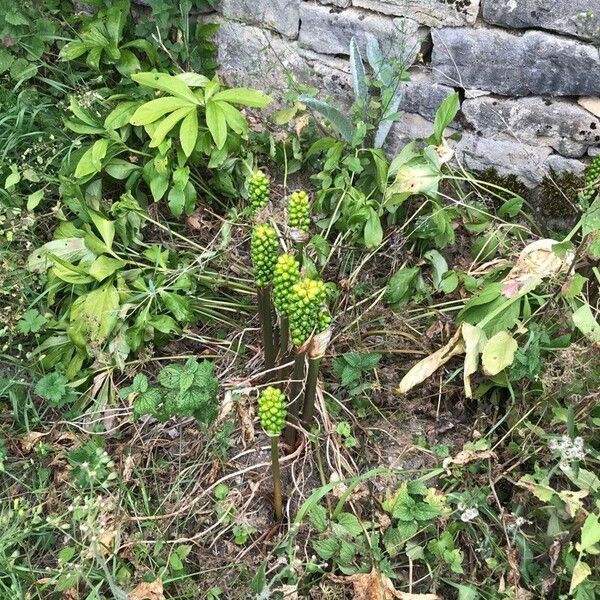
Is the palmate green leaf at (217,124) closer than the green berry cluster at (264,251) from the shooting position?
No

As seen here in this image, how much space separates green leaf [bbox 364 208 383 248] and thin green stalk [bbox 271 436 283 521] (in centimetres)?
84

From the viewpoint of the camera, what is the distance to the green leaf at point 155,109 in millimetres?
2402

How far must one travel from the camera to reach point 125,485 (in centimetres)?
212

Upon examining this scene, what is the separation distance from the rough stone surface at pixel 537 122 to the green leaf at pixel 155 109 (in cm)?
109

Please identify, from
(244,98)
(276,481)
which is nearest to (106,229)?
(244,98)

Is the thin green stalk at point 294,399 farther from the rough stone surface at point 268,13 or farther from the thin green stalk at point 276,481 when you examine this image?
the rough stone surface at point 268,13

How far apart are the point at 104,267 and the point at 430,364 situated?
121cm

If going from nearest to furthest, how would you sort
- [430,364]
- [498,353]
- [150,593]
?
[150,593], [498,353], [430,364]

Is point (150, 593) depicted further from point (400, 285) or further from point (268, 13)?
point (268, 13)

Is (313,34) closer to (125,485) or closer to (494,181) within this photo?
(494,181)

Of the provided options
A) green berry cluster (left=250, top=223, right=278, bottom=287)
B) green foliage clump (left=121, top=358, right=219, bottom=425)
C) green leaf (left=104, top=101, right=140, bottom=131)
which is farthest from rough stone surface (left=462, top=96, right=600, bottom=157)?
green foliage clump (left=121, top=358, right=219, bottom=425)

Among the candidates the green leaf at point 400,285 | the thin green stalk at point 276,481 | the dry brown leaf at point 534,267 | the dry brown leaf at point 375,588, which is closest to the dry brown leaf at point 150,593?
the thin green stalk at point 276,481

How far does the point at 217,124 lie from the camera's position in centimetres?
242

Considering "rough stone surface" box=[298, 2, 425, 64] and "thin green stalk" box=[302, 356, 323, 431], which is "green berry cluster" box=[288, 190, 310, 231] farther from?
"rough stone surface" box=[298, 2, 425, 64]
